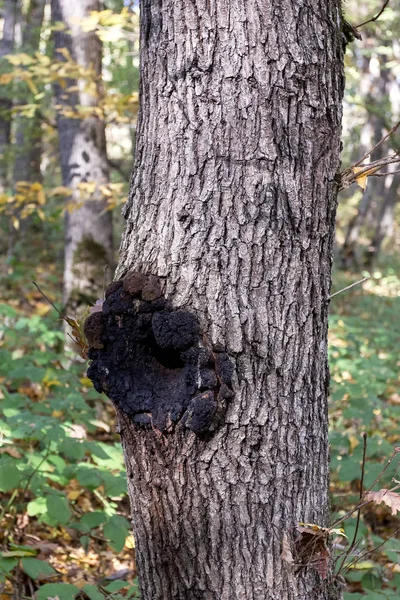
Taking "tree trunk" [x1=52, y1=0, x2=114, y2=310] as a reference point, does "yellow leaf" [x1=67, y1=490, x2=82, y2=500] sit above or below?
below

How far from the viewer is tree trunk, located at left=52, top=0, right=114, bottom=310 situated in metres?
5.58

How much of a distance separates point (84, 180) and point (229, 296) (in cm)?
444

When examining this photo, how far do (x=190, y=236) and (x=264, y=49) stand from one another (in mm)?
550

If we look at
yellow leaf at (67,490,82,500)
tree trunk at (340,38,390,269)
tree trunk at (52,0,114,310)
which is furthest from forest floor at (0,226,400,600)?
tree trunk at (340,38,390,269)

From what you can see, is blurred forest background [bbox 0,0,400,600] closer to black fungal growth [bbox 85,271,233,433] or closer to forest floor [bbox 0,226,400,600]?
forest floor [bbox 0,226,400,600]

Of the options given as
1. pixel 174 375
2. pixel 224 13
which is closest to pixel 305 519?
pixel 174 375

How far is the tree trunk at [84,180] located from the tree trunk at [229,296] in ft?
13.2

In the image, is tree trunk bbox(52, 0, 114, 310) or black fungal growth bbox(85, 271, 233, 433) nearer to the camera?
black fungal growth bbox(85, 271, 233, 433)

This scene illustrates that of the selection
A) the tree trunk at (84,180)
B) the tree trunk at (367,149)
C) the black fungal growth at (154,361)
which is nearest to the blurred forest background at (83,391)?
the tree trunk at (84,180)

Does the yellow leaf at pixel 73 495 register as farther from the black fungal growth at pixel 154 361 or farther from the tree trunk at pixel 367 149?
the tree trunk at pixel 367 149

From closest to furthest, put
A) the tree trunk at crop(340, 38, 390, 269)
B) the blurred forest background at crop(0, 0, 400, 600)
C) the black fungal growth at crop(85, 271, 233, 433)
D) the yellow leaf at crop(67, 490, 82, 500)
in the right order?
the black fungal growth at crop(85, 271, 233, 433)
the blurred forest background at crop(0, 0, 400, 600)
the yellow leaf at crop(67, 490, 82, 500)
the tree trunk at crop(340, 38, 390, 269)

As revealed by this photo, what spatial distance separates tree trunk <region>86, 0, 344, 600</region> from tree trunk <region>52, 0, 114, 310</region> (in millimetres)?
4025

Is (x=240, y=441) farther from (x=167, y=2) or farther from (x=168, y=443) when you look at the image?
(x=167, y=2)

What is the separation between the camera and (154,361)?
66.1 inches
